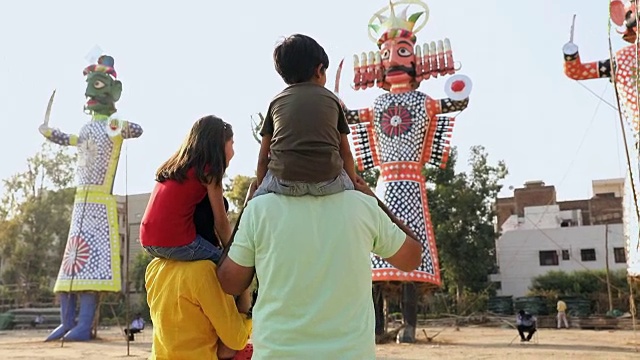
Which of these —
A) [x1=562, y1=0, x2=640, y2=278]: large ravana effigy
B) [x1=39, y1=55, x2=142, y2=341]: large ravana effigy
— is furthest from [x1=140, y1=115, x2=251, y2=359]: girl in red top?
[x1=39, y1=55, x2=142, y2=341]: large ravana effigy

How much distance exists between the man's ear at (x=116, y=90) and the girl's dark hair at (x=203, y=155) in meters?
11.7

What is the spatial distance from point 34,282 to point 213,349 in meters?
25.9

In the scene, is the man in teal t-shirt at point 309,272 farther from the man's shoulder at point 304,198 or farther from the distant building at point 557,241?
the distant building at point 557,241

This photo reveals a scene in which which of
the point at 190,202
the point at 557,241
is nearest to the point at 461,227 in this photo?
the point at 557,241

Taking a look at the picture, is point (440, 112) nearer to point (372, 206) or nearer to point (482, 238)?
point (372, 206)

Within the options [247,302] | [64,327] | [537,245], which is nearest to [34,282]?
[64,327]

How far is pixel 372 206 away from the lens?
173 cm

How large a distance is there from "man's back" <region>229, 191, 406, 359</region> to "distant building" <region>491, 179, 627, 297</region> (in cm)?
2530

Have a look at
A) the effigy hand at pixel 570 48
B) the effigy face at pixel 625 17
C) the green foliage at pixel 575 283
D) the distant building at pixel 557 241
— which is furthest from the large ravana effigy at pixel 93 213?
the distant building at pixel 557 241

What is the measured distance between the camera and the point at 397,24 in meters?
10.1

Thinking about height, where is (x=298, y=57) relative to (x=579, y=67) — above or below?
below

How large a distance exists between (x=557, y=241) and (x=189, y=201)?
2630 cm

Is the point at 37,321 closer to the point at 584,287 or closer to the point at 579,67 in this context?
the point at 584,287

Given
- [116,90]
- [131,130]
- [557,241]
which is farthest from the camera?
[557,241]
